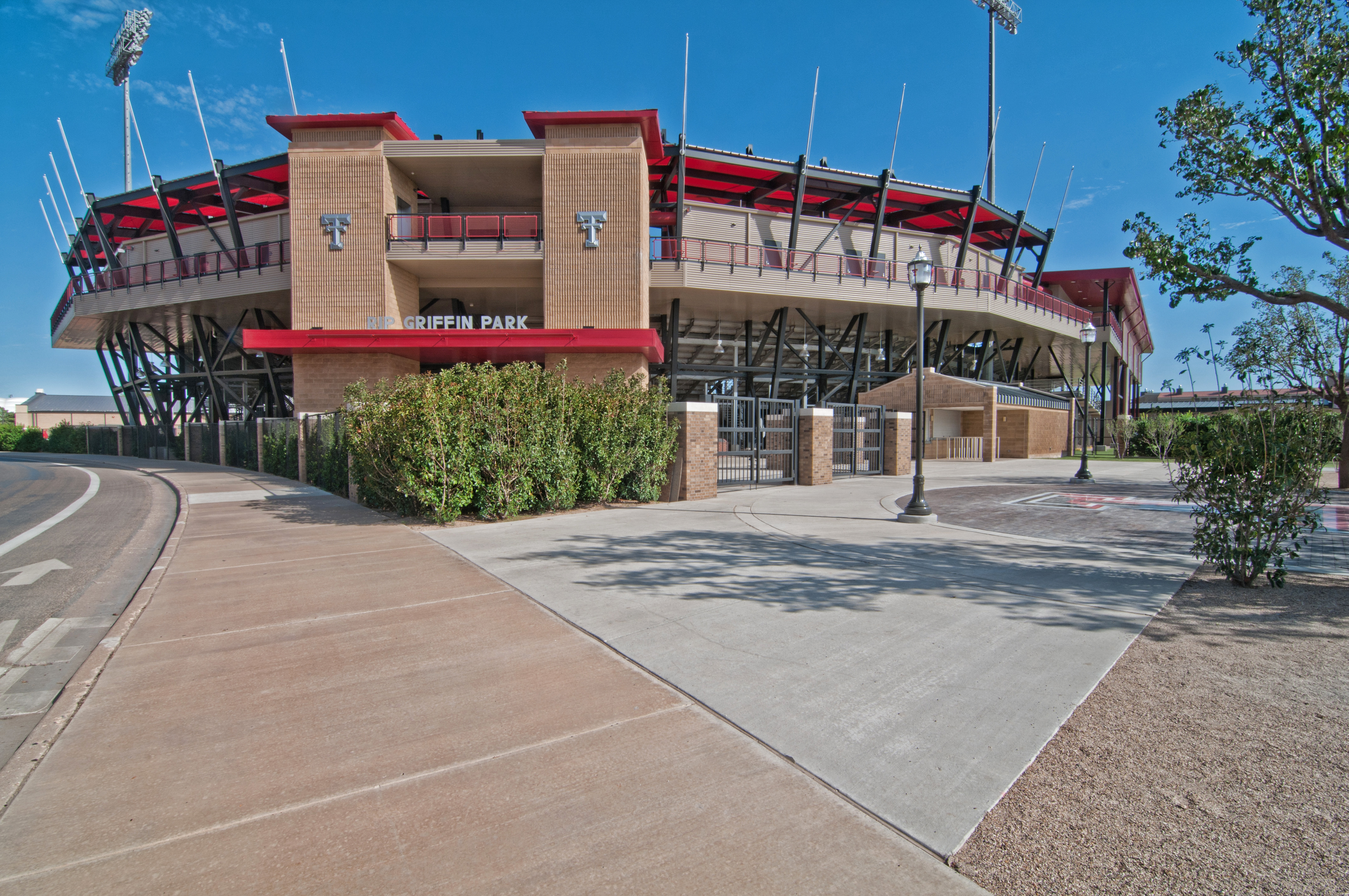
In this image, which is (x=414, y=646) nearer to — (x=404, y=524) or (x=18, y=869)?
(x=18, y=869)

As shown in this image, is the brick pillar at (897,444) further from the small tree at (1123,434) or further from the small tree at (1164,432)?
the small tree at (1123,434)

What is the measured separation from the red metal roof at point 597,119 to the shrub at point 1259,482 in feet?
65.3

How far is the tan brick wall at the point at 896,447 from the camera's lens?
21.2 meters

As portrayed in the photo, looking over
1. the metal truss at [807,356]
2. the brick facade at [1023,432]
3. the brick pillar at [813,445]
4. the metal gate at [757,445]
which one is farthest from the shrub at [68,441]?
the brick facade at [1023,432]

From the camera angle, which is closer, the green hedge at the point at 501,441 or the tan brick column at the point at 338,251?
the green hedge at the point at 501,441

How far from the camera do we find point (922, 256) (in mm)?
11430

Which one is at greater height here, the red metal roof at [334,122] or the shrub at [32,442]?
the red metal roof at [334,122]

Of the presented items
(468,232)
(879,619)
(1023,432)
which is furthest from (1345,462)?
(468,232)

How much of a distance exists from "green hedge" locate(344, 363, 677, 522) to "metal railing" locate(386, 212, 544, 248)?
12.2m

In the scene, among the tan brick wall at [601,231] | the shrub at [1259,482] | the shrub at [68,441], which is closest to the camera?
the shrub at [1259,482]

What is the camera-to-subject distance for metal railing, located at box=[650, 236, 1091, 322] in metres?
26.0

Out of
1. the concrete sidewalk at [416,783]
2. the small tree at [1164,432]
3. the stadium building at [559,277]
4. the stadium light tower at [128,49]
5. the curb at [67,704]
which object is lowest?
the curb at [67,704]

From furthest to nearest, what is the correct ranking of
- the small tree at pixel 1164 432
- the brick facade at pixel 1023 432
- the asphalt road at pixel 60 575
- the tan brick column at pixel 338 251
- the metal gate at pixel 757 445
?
the brick facade at pixel 1023 432, the tan brick column at pixel 338 251, the metal gate at pixel 757 445, the small tree at pixel 1164 432, the asphalt road at pixel 60 575

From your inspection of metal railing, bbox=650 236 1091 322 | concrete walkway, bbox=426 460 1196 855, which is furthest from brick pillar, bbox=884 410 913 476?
concrete walkway, bbox=426 460 1196 855
